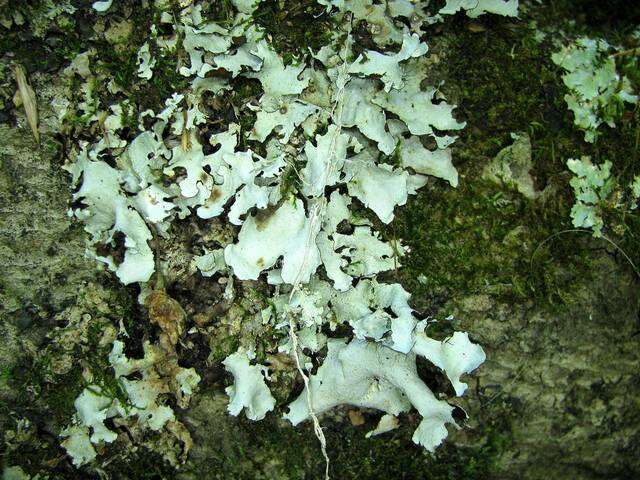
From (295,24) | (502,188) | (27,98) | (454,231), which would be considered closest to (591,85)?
(502,188)

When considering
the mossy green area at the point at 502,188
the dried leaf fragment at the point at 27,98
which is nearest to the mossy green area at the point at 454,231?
the mossy green area at the point at 502,188

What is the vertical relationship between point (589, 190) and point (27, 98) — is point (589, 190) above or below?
below

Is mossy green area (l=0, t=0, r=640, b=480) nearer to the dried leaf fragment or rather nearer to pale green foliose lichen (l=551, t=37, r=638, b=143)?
pale green foliose lichen (l=551, t=37, r=638, b=143)

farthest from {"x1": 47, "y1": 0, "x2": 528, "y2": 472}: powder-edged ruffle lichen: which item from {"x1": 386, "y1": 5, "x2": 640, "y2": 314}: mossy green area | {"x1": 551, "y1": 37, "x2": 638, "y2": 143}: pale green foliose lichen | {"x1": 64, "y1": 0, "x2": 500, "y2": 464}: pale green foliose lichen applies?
{"x1": 551, "y1": 37, "x2": 638, "y2": 143}: pale green foliose lichen

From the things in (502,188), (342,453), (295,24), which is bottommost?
(342,453)

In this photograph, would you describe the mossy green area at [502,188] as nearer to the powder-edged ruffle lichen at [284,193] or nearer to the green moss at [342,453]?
the powder-edged ruffle lichen at [284,193]

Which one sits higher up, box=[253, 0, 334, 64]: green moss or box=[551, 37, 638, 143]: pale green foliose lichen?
box=[253, 0, 334, 64]: green moss

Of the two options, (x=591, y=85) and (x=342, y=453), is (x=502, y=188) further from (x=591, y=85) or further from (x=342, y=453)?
(x=342, y=453)

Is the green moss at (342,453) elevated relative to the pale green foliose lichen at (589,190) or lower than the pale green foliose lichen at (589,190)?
lower
